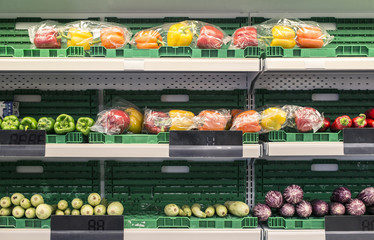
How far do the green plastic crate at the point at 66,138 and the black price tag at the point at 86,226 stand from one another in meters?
0.41

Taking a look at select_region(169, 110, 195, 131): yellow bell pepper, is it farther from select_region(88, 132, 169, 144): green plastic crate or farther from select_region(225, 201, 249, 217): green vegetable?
select_region(225, 201, 249, 217): green vegetable

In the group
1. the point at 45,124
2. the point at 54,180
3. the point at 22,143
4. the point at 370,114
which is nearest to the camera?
the point at 22,143

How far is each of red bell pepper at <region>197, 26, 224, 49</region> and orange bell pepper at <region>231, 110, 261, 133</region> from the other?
1.41ft

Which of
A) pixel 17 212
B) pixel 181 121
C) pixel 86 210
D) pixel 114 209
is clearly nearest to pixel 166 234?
pixel 114 209

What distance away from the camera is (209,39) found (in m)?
1.78

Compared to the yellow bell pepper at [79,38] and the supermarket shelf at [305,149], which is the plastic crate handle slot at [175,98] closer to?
the yellow bell pepper at [79,38]

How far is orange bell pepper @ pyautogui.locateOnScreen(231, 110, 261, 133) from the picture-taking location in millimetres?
1780

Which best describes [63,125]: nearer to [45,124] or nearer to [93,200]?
[45,124]

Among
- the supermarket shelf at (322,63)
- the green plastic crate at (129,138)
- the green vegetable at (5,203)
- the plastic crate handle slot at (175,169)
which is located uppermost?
the supermarket shelf at (322,63)

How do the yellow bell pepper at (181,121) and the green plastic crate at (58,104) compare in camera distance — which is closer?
the yellow bell pepper at (181,121)

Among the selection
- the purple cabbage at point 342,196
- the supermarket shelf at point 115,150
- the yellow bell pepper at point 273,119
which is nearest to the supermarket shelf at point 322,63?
the yellow bell pepper at point 273,119

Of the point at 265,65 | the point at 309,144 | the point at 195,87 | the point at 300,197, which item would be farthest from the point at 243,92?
the point at 300,197

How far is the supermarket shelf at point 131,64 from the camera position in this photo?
1683 mm

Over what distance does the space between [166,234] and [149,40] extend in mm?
1076
